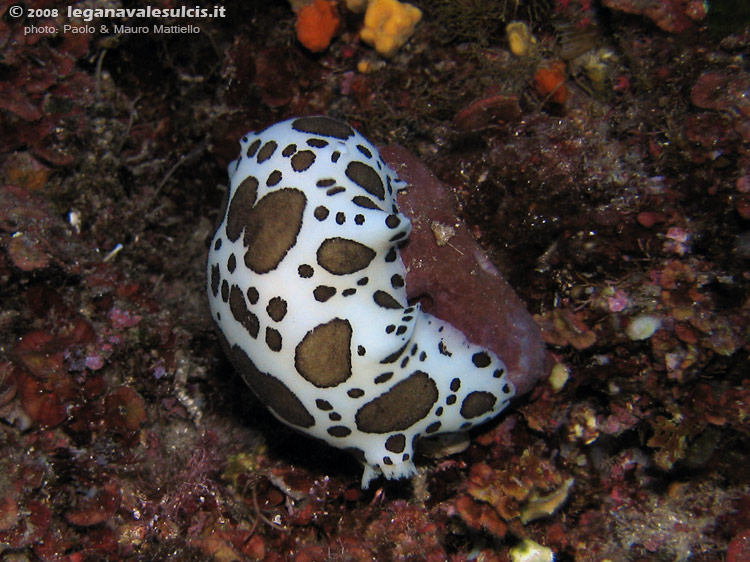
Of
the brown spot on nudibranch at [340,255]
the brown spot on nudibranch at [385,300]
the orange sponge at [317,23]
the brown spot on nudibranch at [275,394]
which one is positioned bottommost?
the brown spot on nudibranch at [275,394]

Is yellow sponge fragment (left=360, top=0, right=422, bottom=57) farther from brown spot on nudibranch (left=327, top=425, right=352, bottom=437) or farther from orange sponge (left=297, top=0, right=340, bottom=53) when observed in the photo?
brown spot on nudibranch (left=327, top=425, right=352, bottom=437)

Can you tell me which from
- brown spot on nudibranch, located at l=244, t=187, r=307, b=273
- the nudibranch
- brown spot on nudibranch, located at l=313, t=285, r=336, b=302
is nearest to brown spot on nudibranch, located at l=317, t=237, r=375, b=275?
the nudibranch

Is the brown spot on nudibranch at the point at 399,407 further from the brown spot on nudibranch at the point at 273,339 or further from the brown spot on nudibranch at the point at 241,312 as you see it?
the brown spot on nudibranch at the point at 241,312

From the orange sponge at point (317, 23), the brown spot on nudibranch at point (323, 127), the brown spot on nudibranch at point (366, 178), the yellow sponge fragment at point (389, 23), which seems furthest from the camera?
the orange sponge at point (317, 23)

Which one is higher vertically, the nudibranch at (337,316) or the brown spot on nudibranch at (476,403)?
the nudibranch at (337,316)

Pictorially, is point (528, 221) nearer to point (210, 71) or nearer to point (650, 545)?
point (650, 545)

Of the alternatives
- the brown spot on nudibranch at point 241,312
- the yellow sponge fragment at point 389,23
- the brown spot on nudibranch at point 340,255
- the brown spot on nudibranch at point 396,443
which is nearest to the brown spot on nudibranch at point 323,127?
the brown spot on nudibranch at point 340,255

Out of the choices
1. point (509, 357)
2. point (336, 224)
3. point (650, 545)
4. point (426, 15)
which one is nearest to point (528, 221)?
point (509, 357)

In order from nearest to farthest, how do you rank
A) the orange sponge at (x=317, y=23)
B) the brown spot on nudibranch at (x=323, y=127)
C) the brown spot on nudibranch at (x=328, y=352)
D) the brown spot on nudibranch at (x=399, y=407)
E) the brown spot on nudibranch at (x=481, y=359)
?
the brown spot on nudibranch at (x=328, y=352)
the brown spot on nudibranch at (x=399, y=407)
the brown spot on nudibranch at (x=481, y=359)
the brown spot on nudibranch at (x=323, y=127)
the orange sponge at (x=317, y=23)
